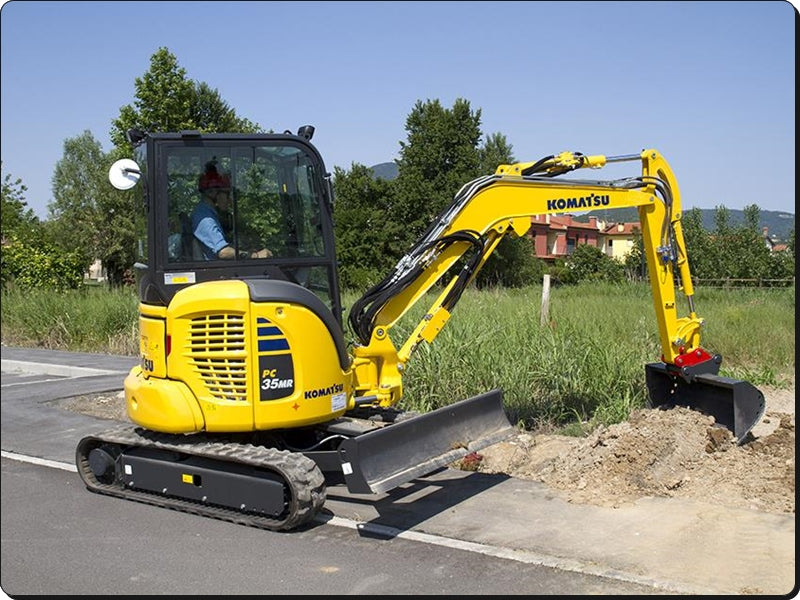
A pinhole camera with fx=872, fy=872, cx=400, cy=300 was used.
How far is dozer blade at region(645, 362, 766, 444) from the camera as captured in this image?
7906 mm

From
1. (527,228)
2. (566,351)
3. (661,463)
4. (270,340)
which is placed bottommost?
(661,463)

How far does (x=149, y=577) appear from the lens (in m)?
5.52

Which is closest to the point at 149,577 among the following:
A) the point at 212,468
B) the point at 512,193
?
the point at 212,468

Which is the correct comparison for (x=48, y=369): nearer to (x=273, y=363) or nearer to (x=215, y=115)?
(x=215, y=115)

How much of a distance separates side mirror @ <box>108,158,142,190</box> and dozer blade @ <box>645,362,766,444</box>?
5.20 m

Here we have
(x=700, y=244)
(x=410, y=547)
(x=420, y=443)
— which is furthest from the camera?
(x=700, y=244)

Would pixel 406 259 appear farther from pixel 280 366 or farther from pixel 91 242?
pixel 91 242

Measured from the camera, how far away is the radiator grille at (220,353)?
650 centimetres

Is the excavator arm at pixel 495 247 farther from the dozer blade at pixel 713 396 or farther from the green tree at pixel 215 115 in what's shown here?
the green tree at pixel 215 115

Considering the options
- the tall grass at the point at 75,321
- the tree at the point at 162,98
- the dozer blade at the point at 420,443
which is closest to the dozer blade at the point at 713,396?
the dozer blade at the point at 420,443

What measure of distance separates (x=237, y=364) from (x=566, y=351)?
4.73 meters

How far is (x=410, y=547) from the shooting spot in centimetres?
597

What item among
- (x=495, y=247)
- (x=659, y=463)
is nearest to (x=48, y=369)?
(x=495, y=247)

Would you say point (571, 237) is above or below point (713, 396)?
above
